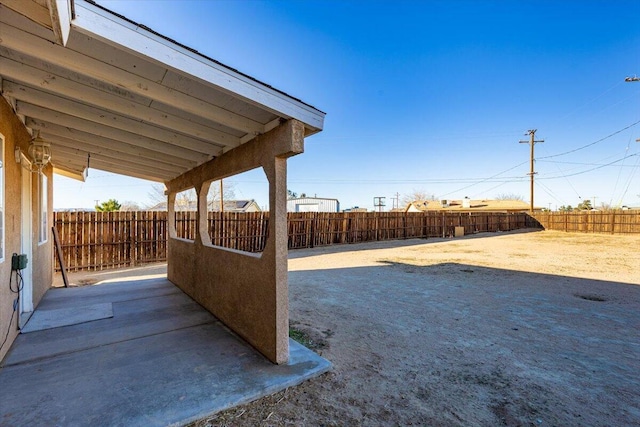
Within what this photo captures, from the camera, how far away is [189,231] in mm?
9906

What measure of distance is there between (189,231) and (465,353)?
358 inches

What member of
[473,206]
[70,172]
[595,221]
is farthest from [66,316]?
[473,206]

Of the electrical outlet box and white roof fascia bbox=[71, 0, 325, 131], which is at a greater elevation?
white roof fascia bbox=[71, 0, 325, 131]

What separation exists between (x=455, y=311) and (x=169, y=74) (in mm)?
4589

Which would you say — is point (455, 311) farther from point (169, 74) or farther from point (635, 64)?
point (635, 64)

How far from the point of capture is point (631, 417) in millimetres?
2008

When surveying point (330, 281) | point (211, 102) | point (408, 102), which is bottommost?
point (330, 281)

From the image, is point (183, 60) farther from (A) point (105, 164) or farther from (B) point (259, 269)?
(A) point (105, 164)

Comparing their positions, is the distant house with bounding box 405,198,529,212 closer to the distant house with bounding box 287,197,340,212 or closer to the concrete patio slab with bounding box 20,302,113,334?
the distant house with bounding box 287,197,340,212

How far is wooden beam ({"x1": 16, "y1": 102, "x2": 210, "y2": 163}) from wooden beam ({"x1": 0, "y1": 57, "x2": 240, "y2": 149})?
773 mm

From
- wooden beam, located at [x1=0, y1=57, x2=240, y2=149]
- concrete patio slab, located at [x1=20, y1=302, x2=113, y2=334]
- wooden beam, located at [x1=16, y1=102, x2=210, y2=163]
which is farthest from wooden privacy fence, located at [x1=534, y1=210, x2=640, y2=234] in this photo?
concrete patio slab, located at [x1=20, y1=302, x2=113, y2=334]

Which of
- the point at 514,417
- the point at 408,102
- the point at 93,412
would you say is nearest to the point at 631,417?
the point at 514,417

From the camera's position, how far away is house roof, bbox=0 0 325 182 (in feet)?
5.31

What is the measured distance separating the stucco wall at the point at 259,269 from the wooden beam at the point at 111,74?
1.53 ft
